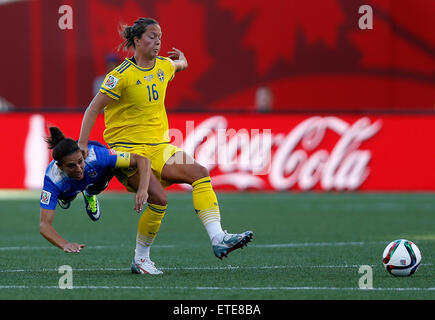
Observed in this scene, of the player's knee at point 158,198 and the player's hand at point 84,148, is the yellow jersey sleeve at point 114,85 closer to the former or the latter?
the player's hand at point 84,148

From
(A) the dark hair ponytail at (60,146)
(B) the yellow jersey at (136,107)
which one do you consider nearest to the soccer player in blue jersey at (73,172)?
(A) the dark hair ponytail at (60,146)

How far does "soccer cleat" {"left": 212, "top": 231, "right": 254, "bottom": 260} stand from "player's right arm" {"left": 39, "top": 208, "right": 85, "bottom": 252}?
1.22m

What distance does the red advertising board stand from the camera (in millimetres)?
17641

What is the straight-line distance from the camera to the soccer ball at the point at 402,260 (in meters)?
7.87

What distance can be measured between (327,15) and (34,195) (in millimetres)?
8657

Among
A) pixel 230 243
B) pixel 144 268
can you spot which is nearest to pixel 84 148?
pixel 144 268

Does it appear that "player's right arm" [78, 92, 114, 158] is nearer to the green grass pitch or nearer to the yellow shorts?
the yellow shorts

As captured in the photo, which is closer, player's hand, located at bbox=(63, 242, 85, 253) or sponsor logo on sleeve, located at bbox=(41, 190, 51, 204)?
player's hand, located at bbox=(63, 242, 85, 253)

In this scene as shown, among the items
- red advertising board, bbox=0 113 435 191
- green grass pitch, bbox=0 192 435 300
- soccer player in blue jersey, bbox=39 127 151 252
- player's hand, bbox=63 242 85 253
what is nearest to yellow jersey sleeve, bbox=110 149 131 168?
soccer player in blue jersey, bbox=39 127 151 252

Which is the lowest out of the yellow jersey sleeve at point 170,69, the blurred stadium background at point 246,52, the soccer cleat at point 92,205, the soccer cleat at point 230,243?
the soccer cleat at point 230,243

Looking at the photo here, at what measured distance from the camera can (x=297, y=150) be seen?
17656mm

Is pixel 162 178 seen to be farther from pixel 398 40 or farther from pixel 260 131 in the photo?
pixel 398 40

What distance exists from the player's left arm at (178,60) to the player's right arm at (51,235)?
194 centimetres
